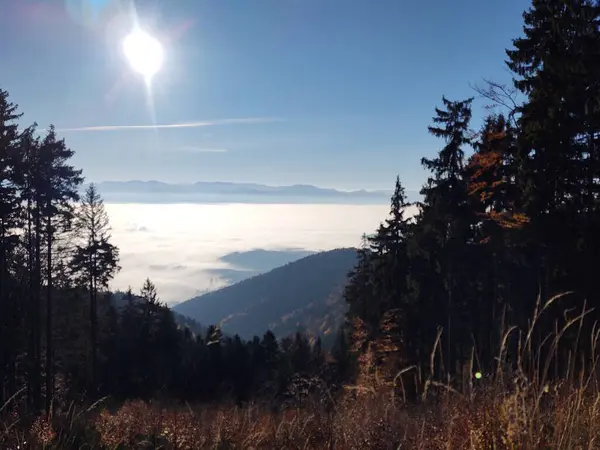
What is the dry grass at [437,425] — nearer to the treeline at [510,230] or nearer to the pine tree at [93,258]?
the treeline at [510,230]

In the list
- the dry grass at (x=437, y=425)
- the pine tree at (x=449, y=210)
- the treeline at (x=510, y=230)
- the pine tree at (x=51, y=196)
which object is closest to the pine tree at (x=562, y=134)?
the treeline at (x=510, y=230)

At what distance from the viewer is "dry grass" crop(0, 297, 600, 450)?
2.67 metres

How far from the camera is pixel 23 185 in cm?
1970

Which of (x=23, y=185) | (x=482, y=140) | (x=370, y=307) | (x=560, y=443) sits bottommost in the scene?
(x=370, y=307)

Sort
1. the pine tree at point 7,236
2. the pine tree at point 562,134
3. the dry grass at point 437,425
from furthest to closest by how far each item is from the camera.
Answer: the pine tree at point 7,236 < the pine tree at point 562,134 < the dry grass at point 437,425

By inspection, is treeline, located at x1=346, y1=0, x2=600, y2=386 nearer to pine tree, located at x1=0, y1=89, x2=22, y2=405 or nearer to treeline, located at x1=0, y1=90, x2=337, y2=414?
treeline, located at x1=0, y1=90, x2=337, y2=414

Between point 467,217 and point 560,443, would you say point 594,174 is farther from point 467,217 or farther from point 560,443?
point 560,443

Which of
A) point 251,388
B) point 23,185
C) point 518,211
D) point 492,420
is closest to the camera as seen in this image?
point 492,420

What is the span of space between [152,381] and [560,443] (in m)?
34.4

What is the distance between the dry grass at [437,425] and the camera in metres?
2.67

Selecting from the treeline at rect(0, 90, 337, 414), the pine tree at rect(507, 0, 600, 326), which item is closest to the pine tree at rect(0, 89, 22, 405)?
the treeline at rect(0, 90, 337, 414)

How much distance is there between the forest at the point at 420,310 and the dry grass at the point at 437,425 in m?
0.02

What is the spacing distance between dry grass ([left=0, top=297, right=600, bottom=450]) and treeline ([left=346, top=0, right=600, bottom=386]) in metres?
0.77

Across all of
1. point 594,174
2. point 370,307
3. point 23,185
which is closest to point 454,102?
point 594,174
